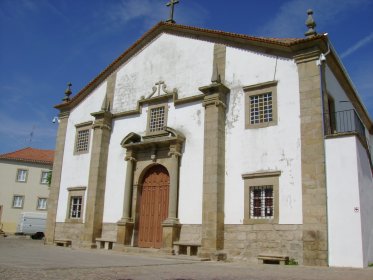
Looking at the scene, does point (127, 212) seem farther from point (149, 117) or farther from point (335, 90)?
point (335, 90)

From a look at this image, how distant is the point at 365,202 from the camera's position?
12.2m

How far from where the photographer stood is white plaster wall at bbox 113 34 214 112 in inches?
642

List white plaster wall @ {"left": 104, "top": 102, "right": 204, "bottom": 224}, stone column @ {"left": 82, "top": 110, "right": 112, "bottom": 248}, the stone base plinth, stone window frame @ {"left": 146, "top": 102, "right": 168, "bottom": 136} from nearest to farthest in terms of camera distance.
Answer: white plaster wall @ {"left": 104, "top": 102, "right": 204, "bottom": 224} → the stone base plinth → stone window frame @ {"left": 146, "top": 102, "right": 168, "bottom": 136} → stone column @ {"left": 82, "top": 110, "right": 112, "bottom": 248}

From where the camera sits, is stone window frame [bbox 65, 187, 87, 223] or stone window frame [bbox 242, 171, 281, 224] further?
stone window frame [bbox 65, 187, 87, 223]

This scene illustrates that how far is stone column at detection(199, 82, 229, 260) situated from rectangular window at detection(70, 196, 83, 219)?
7291 millimetres

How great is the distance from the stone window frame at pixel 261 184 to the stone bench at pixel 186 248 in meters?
2.02

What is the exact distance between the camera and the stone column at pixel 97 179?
56.6 feet

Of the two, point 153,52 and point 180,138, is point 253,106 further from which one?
point 153,52

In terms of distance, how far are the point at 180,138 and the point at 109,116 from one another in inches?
177

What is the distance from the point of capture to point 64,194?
19.5m

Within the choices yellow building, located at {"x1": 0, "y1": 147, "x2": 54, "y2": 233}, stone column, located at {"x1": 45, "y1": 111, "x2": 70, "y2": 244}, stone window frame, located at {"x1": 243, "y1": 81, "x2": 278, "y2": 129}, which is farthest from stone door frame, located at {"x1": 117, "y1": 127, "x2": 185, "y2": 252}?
yellow building, located at {"x1": 0, "y1": 147, "x2": 54, "y2": 233}

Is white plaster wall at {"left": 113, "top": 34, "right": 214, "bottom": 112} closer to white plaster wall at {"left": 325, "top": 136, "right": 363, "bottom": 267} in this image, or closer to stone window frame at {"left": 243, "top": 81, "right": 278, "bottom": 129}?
stone window frame at {"left": 243, "top": 81, "right": 278, "bottom": 129}

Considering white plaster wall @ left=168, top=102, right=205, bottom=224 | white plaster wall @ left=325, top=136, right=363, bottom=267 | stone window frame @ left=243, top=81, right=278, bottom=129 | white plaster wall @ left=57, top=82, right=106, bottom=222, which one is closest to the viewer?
white plaster wall @ left=325, top=136, right=363, bottom=267

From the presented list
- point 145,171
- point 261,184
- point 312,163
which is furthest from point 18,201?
point 312,163
